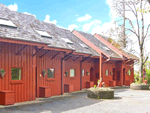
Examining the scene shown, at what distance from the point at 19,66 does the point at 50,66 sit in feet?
11.2

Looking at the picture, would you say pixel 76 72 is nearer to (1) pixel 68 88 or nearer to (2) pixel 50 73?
(1) pixel 68 88

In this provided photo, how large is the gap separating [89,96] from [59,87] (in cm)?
276

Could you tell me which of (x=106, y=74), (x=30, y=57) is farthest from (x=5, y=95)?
(x=106, y=74)

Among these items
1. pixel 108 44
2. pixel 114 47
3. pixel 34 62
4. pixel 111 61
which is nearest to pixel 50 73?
pixel 34 62

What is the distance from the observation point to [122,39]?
856 inches

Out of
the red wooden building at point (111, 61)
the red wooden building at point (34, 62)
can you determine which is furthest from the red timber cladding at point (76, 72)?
the red wooden building at point (111, 61)

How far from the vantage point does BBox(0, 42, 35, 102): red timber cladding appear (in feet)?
33.5

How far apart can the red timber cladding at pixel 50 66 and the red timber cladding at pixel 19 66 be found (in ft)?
5.13

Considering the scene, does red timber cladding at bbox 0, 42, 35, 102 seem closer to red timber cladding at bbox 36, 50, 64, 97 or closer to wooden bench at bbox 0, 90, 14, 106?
wooden bench at bbox 0, 90, 14, 106

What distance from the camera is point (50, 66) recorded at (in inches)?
552

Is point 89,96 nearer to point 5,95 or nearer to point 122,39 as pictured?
point 5,95

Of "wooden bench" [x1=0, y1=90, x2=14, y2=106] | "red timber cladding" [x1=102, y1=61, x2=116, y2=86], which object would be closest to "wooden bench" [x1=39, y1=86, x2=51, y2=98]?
"wooden bench" [x1=0, y1=90, x2=14, y2=106]

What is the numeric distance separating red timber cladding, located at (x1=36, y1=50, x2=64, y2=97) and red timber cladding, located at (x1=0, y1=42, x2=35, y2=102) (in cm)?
156

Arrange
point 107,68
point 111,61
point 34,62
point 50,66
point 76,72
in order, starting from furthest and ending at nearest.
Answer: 1. point 111,61
2. point 107,68
3. point 76,72
4. point 50,66
5. point 34,62
